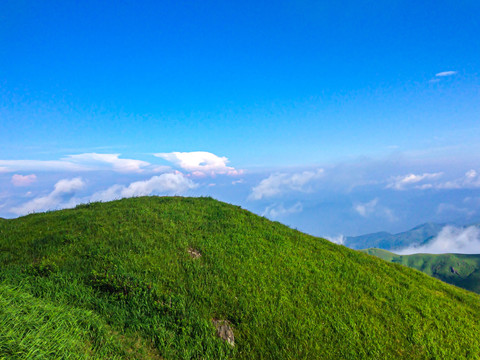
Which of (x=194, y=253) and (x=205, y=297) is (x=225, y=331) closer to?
(x=205, y=297)

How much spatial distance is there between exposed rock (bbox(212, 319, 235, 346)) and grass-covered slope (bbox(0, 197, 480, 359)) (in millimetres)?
253

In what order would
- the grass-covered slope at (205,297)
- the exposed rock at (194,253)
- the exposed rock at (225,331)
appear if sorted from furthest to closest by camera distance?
the exposed rock at (194,253)
the exposed rock at (225,331)
the grass-covered slope at (205,297)

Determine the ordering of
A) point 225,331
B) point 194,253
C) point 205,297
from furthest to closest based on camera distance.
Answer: point 194,253, point 205,297, point 225,331

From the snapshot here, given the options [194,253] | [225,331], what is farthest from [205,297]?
[194,253]

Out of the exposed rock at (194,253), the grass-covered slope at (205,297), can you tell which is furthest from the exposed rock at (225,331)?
the exposed rock at (194,253)

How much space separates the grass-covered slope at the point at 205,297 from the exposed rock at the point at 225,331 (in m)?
0.25

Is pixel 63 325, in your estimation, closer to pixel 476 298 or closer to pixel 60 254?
pixel 60 254

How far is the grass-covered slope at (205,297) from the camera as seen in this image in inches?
273

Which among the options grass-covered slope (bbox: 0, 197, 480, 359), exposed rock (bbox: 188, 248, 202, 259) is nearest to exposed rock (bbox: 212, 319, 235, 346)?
grass-covered slope (bbox: 0, 197, 480, 359)

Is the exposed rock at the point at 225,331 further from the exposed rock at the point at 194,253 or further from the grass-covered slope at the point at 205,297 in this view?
the exposed rock at the point at 194,253

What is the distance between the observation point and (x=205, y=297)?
30.9ft

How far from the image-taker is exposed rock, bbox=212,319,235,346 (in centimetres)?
802

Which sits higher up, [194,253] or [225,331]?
[194,253]

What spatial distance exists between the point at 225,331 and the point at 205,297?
1544 mm
